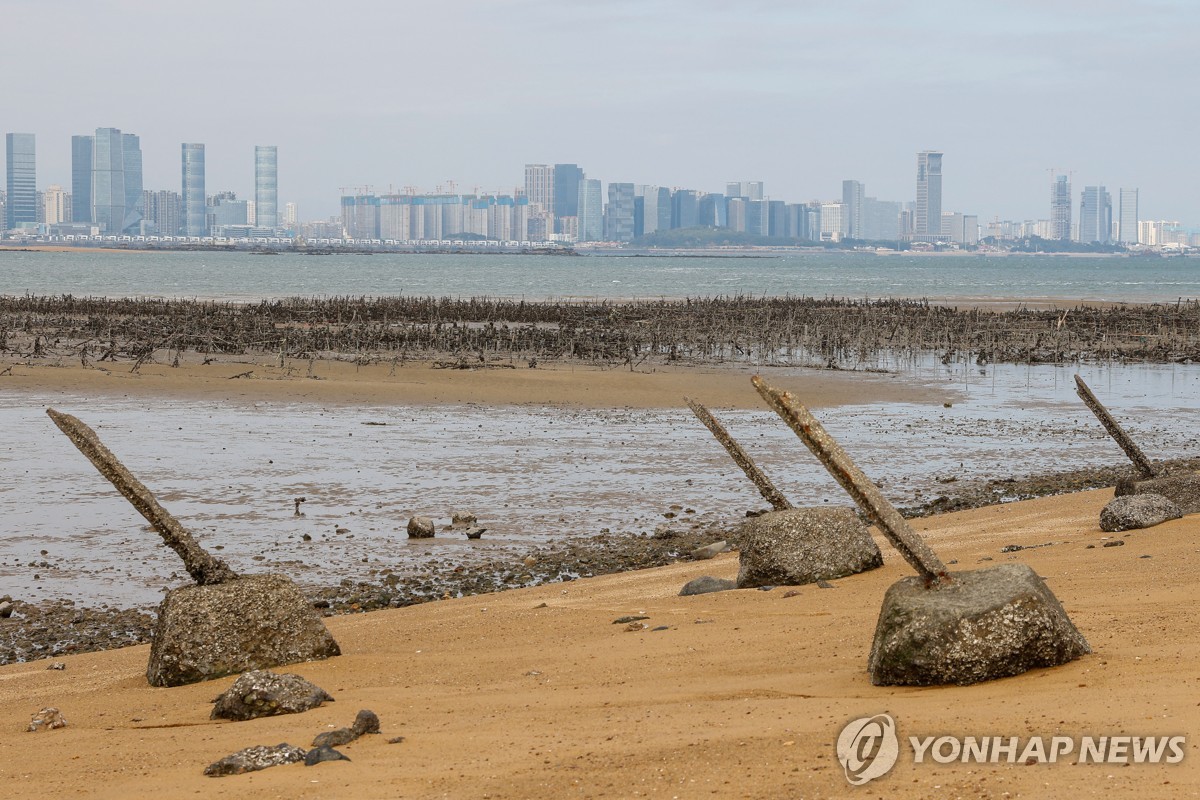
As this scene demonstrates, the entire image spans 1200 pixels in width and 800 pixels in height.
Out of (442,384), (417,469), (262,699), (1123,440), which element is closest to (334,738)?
(262,699)

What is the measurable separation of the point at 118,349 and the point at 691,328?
1931cm

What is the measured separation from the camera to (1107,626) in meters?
8.00

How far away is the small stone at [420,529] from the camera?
49.0ft

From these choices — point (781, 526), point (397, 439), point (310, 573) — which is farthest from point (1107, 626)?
point (397, 439)

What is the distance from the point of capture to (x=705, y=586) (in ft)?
36.9

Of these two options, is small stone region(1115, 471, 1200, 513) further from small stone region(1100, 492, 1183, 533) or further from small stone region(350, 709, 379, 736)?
small stone region(350, 709, 379, 736)

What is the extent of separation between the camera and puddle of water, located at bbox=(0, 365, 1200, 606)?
14328 mm

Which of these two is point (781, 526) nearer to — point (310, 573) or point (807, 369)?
point (310, 573)

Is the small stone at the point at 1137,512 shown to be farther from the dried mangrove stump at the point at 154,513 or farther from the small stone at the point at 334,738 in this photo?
the small stone at the point at 334,738

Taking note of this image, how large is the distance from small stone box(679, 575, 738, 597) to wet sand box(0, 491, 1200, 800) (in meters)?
0.21

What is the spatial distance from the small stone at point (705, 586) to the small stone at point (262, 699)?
4247 millimetres

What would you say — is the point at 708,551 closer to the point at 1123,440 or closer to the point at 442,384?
the point at 1123,440

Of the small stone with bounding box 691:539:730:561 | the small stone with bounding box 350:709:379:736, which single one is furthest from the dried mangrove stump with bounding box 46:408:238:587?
the small stone with bounding box 691:539:730:561

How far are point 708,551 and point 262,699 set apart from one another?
284 inches
